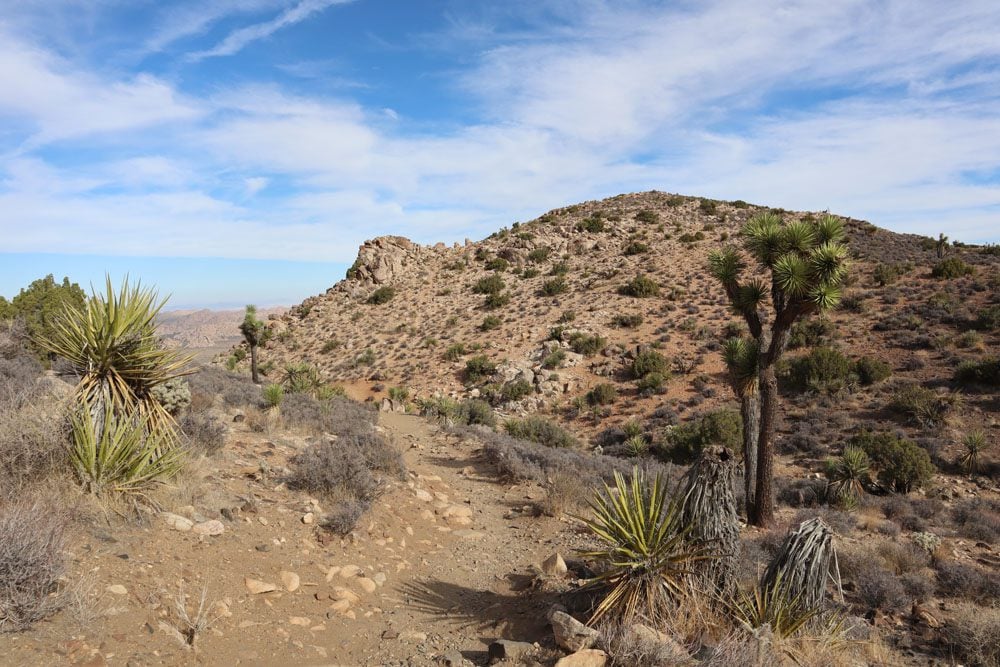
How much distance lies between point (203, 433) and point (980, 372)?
2467cm

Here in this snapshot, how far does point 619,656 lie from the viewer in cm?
453

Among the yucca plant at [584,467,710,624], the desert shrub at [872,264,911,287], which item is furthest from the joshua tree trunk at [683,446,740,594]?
the desert shrub at [872,264,911,287]

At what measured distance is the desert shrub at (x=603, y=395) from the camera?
24.7 meters

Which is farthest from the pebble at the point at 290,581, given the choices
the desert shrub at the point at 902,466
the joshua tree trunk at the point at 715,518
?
the desert shrub at the point at 902,466

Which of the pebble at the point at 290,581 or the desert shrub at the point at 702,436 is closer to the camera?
the pebble at the point at 290,581

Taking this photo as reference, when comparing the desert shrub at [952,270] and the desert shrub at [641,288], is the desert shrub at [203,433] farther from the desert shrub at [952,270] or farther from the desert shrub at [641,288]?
the desert shrub at [952,270]

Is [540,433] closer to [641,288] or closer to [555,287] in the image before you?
[641,288]

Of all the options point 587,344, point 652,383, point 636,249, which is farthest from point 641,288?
point 652,383

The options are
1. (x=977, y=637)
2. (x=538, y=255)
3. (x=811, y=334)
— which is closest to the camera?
(x=977, y=637)

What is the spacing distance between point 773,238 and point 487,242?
40.0 metres

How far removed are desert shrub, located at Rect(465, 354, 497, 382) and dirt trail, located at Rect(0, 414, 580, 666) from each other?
62.8 ft

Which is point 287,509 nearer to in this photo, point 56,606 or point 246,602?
point 246,602

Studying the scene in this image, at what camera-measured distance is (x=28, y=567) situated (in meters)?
3.97

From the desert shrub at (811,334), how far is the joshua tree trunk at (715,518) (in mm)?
22952
